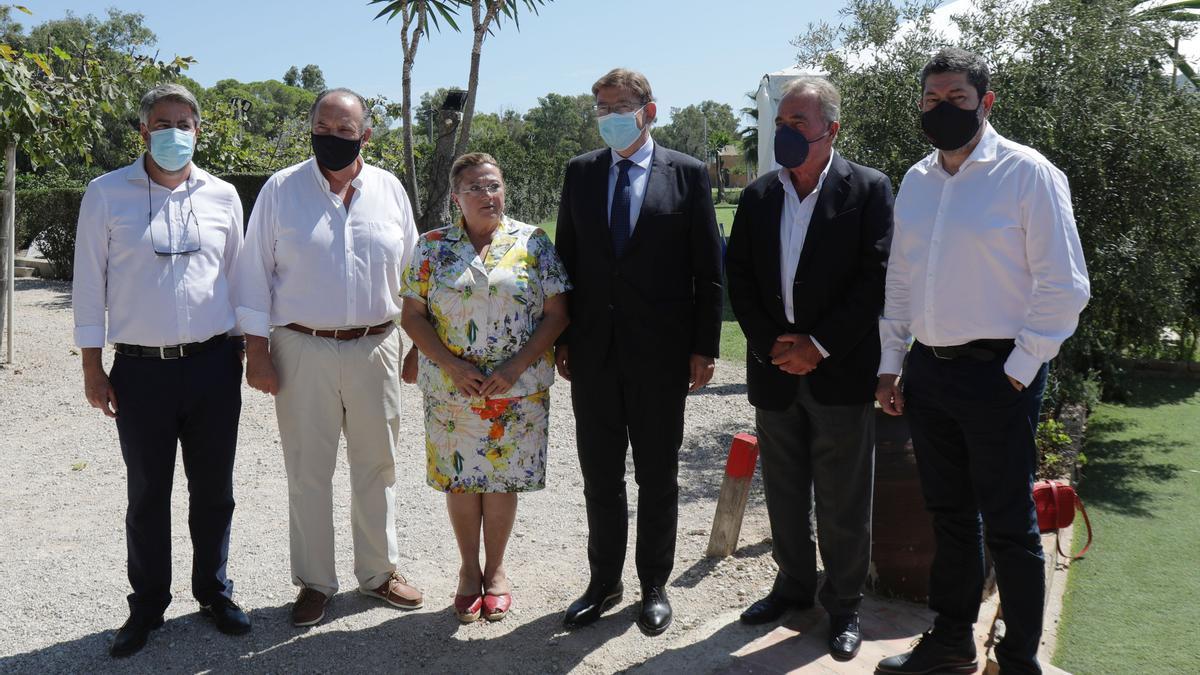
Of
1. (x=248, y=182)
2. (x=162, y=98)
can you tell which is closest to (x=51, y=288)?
(x=248, y=182)

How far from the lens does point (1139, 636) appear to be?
4.07m

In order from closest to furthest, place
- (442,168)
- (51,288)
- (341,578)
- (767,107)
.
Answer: (341,578)
(767,107)
(442,168)
(51,288)

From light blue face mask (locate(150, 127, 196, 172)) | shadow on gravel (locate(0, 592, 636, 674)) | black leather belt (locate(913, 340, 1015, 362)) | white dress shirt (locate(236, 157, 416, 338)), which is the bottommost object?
shadow on gravel (locate(0, 592, 636, 674))

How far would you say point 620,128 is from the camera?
388 centimetres

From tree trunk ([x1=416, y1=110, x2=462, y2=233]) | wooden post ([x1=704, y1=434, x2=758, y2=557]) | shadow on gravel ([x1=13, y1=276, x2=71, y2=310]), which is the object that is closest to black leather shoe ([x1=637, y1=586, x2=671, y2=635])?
wooden post ([x1=704, y1=434, x2=758, y2=557])

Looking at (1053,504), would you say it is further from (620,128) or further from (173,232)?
(173,232)

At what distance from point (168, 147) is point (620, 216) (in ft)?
5.94

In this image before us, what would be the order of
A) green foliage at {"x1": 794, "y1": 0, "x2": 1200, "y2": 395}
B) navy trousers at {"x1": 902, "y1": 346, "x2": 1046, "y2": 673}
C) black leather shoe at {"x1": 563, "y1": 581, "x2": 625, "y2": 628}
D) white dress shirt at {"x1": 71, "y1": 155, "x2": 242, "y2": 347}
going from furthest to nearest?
1. green foliage at {"x1": 794, "y1": 0, "x2": 1200, "y2": 395}
2. black leather shoe at {"x1": 563, "y1": 581, "x2": 625, "y2": 628}
3. white dress shirt at {"x1": 71, "y1": 155, "x2": 242, "y2": 347}
4. navy trousers at {"x1": 902, "y1": 346, "x2": 1046, "y2": 673}

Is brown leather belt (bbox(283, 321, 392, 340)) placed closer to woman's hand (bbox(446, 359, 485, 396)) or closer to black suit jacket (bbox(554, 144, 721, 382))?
woman's hand (bbox(446, 359, 485, 396))

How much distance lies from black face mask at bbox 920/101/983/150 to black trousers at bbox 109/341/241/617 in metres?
2.87

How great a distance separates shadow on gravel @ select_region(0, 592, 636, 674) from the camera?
12.5 ft

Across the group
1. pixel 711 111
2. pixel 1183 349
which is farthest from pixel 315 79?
pixel 1183 349

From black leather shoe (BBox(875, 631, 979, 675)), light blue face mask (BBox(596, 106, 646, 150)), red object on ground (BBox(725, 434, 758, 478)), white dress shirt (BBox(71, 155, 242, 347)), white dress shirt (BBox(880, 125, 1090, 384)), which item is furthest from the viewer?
red object on ground (BBox(725, 434, 758, 478))

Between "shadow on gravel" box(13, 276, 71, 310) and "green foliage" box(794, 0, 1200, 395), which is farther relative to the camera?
"shadow on gravel" box(13, 276, 71, 310)
